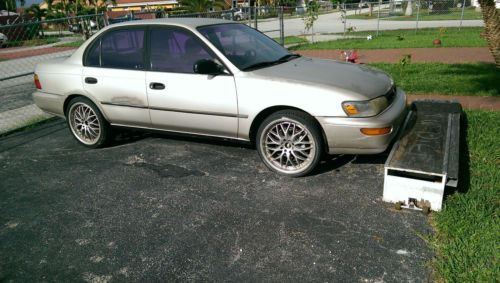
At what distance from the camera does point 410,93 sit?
7.39 meters

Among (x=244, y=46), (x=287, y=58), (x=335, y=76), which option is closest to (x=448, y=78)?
(x=287, y=58)

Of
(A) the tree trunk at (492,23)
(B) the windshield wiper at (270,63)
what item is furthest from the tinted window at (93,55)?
(A) the tree trunk at (492,23)

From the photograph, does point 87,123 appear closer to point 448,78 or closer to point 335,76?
point 335,76

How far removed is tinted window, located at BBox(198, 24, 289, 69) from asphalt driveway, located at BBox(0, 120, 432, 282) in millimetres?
1228

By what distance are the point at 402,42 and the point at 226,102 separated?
40.0 ft

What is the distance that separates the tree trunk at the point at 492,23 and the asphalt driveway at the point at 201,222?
2881mm

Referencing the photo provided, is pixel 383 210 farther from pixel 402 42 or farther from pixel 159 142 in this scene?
pixel 402 42

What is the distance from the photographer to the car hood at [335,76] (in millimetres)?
4047

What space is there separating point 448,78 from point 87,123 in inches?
279

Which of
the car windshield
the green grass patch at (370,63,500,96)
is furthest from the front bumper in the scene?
the green grass patch at (370,63,500,96)

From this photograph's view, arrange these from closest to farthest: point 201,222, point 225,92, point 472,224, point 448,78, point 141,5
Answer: point 472,224, point 201,222, point 225,92, point 448,78, point 141,5

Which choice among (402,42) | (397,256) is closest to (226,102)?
(397,256)

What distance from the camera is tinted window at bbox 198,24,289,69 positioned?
459 cm

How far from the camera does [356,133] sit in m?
3.90
